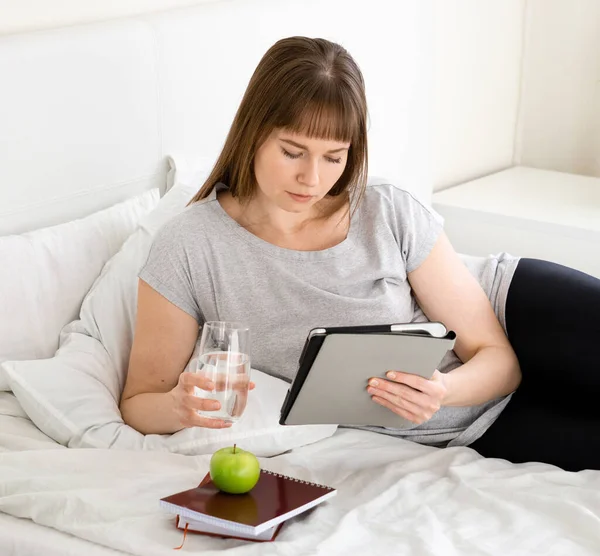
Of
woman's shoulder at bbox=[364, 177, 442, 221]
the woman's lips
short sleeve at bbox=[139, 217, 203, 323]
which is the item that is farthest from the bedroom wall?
the woman's lips

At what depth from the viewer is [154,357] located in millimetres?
1547

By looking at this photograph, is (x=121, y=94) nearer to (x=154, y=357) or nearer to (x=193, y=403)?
(x=154, y=357)

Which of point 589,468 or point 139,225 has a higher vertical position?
point 139,225

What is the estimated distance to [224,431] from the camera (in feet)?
4.89

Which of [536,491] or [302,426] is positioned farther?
[302,426]

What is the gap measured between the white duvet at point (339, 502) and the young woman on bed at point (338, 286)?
0.10 meters

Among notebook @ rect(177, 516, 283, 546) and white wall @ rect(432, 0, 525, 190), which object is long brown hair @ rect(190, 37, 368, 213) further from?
white wall @ rect(432, 0, 525, 190)

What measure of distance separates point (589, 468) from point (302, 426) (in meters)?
0.47

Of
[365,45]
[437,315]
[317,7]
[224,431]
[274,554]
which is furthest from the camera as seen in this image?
[365,45]

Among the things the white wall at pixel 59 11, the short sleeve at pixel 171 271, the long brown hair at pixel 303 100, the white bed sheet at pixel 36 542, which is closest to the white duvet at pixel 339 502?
the white bed sheet at pixel 36 542

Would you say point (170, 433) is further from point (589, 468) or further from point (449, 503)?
point (589, 468)

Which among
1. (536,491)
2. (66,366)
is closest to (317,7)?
(66,366)

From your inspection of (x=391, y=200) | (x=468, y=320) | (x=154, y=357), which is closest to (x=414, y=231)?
(x=391, y=200)

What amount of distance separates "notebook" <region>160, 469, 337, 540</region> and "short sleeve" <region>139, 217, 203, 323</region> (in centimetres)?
37
